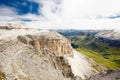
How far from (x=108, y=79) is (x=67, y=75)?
3085 cm

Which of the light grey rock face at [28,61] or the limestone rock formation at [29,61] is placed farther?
the light grey rock face at [28,61]

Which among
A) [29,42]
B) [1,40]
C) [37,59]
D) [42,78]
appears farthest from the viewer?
[29,42]

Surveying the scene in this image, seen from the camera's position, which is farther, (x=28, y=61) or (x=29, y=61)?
(x=29, y=61)

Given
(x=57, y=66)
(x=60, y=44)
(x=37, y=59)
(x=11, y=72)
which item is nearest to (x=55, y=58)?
(x=57, y=66)

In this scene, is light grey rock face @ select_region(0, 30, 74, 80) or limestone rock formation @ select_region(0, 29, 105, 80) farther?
light grey rock face @ select_region(0, 30, 74, 80)

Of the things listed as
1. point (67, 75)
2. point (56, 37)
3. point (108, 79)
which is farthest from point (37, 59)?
point (56, 37)

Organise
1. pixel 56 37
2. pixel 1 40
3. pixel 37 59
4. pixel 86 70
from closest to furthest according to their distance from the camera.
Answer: pixel 37 59 → pixel 1 40 → pixel 56 37 → pixel 86 70

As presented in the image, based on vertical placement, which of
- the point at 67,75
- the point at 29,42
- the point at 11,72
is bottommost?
the point at 67,75

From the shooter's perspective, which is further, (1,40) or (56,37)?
(56,37)

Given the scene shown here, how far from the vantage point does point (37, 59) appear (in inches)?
3989

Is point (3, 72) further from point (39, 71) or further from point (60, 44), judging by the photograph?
point (60, 44)

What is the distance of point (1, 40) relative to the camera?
109375 mm

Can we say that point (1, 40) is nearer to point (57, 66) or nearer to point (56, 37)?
point (57, 66)

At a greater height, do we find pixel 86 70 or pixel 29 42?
pixel 29 42
